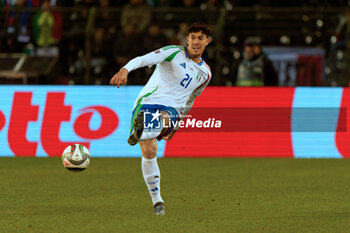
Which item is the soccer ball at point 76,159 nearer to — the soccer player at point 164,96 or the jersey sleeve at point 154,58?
the soccer player at point 164,96

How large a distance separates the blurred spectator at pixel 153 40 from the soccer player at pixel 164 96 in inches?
301

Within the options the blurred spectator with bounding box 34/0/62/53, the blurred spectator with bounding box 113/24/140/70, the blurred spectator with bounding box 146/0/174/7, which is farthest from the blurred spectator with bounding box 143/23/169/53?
the blurred spectator with bounding box 34/0/62/53

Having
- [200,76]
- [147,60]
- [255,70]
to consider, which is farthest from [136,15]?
[147,60]

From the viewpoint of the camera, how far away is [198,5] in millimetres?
16828

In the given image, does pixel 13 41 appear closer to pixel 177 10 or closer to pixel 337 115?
pixel 177 10

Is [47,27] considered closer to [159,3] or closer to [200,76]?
[159,3]

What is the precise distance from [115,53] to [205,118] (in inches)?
131

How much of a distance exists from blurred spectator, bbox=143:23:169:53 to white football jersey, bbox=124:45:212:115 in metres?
7.67

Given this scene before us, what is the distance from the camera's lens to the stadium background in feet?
42.4

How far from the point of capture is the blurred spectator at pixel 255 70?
46.7 ft

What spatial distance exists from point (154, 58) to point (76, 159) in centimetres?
202

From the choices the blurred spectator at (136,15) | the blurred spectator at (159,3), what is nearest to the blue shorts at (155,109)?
the blurred spectator at (136,15)

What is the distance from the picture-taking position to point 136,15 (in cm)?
1597

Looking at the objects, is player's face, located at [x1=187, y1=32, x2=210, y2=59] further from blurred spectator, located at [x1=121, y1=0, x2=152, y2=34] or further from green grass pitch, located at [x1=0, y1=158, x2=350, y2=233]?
blurred spectator, located at [x1=121, y1=0, x2=152, y2=34]
